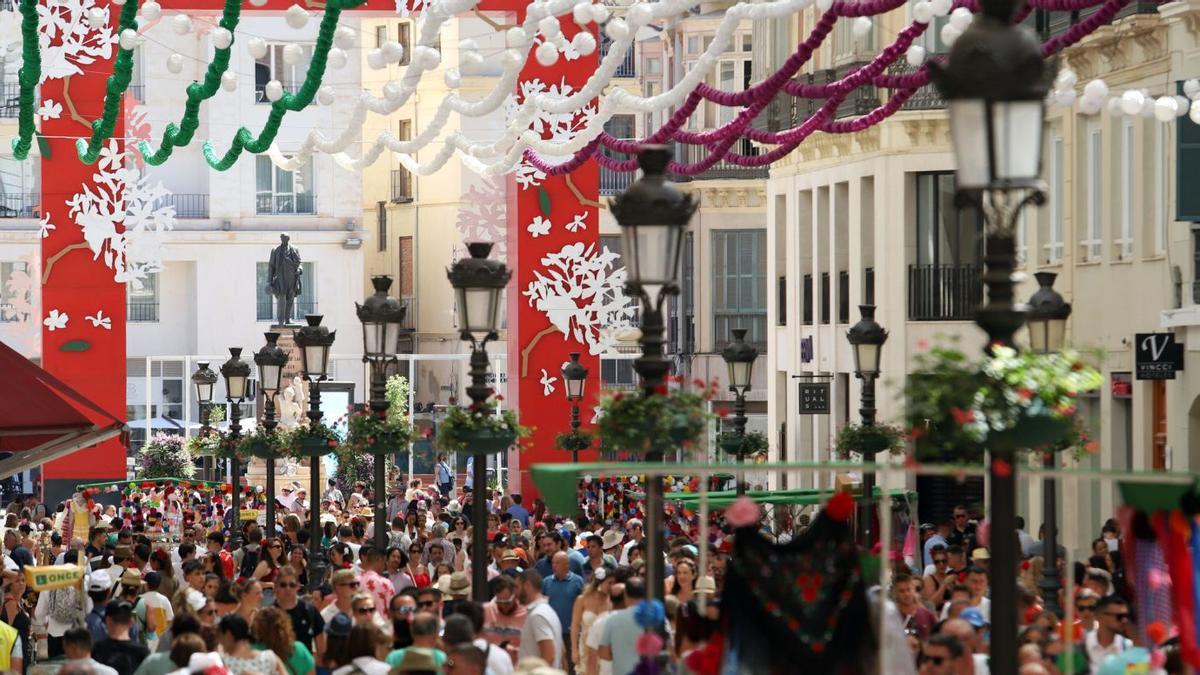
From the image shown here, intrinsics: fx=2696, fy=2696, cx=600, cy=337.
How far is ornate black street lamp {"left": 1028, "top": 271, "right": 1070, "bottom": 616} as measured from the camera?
772 inches

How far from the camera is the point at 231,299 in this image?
68.3 m

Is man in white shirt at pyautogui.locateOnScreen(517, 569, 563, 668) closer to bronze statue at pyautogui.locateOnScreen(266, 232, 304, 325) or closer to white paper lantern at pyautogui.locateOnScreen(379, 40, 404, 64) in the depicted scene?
white paper lantern at pyautogui.locateOnScreen(379, 40, 404, 64)

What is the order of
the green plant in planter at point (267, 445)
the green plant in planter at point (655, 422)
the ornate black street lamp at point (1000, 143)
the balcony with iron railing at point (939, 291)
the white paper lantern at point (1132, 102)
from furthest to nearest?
the balcony with iron railing at point (939, 291) < the green plant in planter at point (267, 445) < the white paper lantern at point (1132, 102) < the green plant in planter at point (655, 422) < the ornate black street lamp at point (1000, 143)

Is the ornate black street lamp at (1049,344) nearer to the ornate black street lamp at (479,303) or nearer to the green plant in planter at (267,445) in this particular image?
the ornate black street lamp at (479,303)

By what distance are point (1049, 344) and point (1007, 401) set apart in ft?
36.1

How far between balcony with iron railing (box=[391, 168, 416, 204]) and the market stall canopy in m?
48.0

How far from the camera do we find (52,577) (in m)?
18.5

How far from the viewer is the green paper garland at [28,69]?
27.2m

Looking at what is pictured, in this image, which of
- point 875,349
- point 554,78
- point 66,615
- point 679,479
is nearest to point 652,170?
point 66,615

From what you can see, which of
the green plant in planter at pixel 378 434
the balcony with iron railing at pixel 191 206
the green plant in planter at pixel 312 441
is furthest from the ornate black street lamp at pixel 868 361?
the balcony with iron railing at pixel 191 206

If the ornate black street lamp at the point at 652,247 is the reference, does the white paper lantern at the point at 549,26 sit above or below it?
above

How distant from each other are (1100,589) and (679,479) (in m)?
28.3

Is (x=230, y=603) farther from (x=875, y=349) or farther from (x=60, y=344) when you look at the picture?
(x=60, y=344)

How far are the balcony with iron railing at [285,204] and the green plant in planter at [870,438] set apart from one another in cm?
4482
